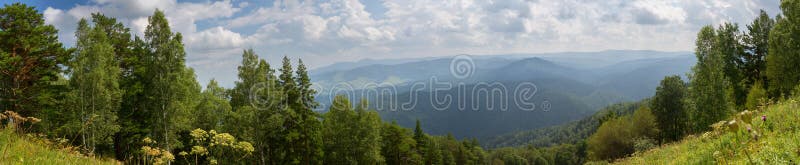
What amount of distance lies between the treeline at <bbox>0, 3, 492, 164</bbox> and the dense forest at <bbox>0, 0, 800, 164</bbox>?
69 millimetres

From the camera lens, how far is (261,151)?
29766mm

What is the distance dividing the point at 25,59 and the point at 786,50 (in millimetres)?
49355

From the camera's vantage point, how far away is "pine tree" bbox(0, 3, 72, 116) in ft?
75.5

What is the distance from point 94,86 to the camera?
23234mm

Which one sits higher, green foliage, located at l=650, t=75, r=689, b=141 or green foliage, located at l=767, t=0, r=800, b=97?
green foliage, located at l=767, t=0, r=800, b=97

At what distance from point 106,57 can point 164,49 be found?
9.82 feet

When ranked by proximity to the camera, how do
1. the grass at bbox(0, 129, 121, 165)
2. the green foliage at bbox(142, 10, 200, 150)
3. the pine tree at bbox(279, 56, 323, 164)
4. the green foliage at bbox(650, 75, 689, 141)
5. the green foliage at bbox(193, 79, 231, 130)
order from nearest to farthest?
the grass at bbox(0, 129, 121, 165), the green foliage at bbox(142, 10, 200, 150), the green foliage at bbox(193, 79, 231, 130), the pine tree at bbox(279, 56, 323, 164), the green foliage at bbox(650, 75, 689, 141)

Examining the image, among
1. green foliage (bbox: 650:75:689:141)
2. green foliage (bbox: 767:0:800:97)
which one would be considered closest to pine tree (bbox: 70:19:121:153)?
green foliage (bbox: 767:0:800:97)

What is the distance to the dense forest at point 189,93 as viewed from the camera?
23.4 metres

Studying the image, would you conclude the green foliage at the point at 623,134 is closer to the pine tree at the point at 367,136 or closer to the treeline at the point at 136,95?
the pine tree at the point at 367,136

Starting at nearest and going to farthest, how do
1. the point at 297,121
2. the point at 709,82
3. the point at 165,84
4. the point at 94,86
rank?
the point at 94,86 → the point at 165,84 → the point at 297,121 → the point at 709,82

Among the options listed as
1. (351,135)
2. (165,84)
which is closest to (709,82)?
(351,135)

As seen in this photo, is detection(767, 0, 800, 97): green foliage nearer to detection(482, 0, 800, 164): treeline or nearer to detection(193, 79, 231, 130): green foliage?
detection(482, 0, 800, 164): treeline

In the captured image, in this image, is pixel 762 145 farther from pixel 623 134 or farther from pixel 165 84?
pixel 623 134
